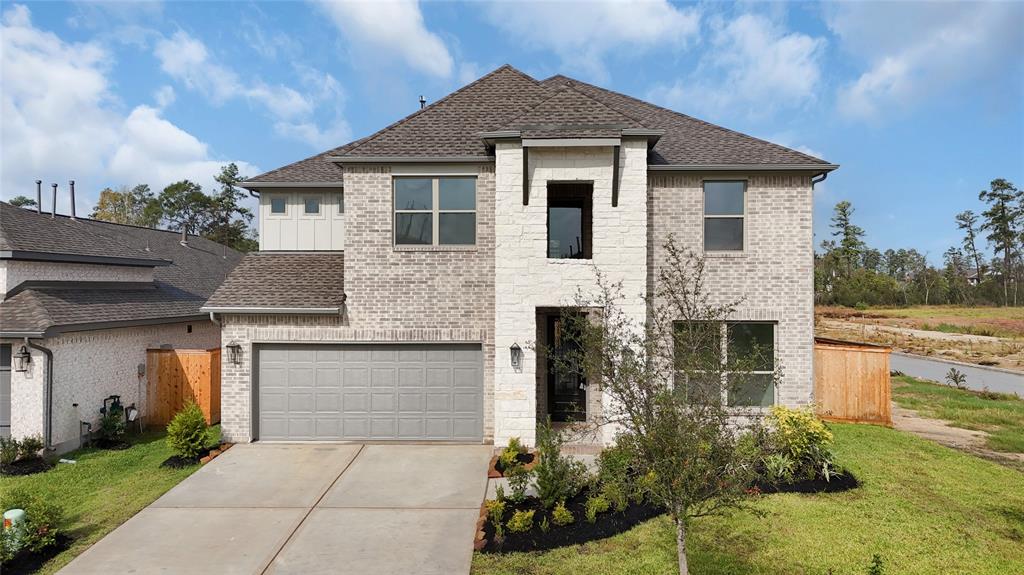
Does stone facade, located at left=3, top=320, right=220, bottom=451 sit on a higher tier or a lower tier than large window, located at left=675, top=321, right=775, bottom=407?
lower

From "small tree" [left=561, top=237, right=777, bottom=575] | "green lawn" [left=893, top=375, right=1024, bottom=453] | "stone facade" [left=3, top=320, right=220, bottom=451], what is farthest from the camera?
"green lawn" [left=893, top=375, right=1024, bottom=453]

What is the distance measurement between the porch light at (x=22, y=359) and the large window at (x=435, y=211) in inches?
297

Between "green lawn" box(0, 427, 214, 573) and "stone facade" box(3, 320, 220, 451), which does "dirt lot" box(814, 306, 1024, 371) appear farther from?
"stone facade" box(3, 320, 220, 451)

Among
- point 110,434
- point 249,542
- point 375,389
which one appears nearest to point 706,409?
point 249,542

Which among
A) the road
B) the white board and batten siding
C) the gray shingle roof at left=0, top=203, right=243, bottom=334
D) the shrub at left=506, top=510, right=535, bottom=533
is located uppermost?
the white board and batten siding

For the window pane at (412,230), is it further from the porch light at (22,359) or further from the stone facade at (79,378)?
the porch light at (22,359)

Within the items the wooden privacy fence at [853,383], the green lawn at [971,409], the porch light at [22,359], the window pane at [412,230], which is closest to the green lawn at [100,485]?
the porch light at [22,359]

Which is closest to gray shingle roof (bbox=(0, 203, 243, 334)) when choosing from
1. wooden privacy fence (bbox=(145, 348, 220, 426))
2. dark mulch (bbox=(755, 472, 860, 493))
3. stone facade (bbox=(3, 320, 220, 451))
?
stone facade (bbox=(3, 320, 220, 451))

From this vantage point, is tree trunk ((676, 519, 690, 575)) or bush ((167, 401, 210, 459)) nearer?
tree trunk ((676, 519, 690, 575))

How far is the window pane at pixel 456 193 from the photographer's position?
1099 cm

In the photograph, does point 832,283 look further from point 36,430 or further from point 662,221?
point 36,430

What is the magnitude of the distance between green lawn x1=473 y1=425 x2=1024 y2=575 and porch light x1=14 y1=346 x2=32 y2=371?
1008 cm

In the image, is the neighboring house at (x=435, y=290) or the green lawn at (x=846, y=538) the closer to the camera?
the green lawn at (x=846, y=538)

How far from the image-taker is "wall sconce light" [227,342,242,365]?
10852 mm
